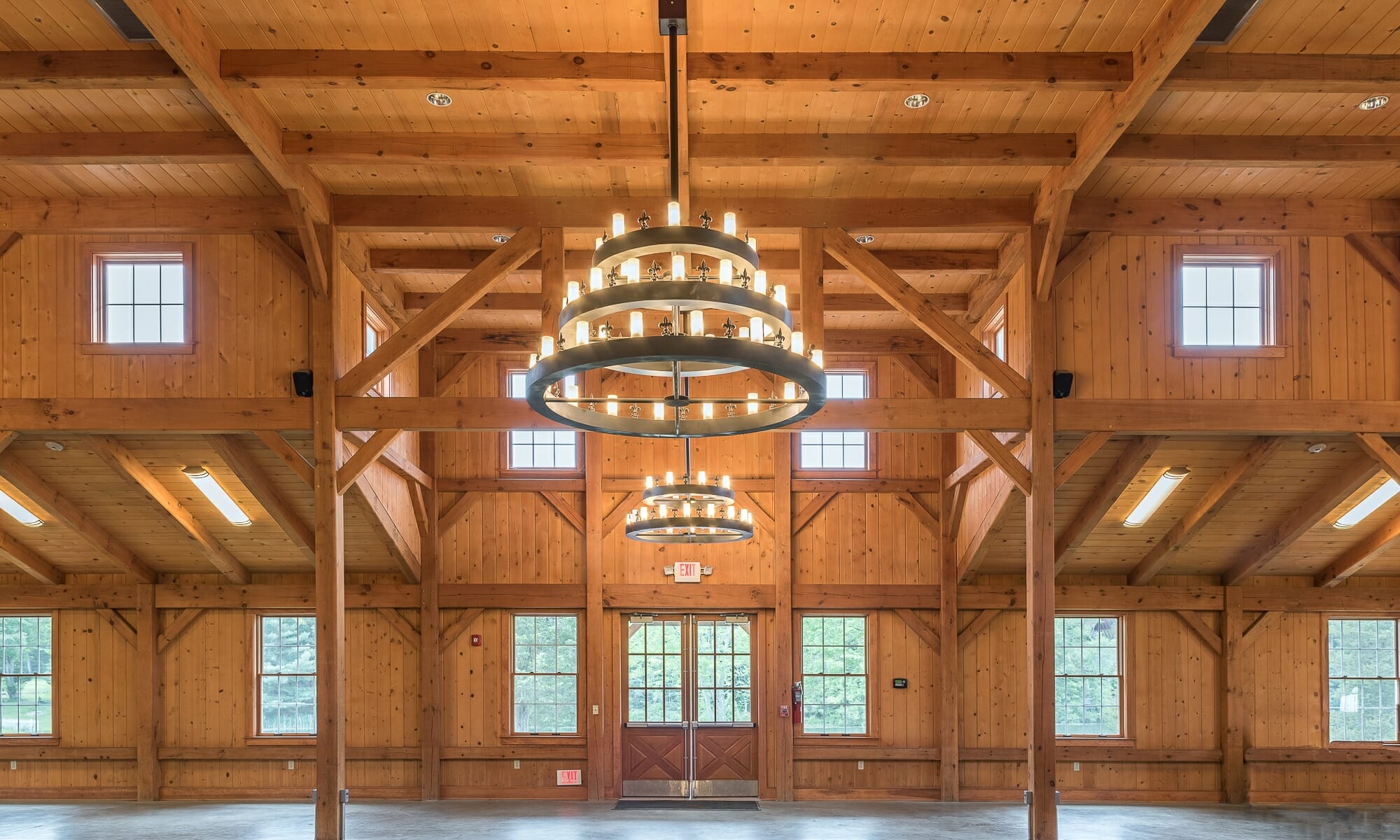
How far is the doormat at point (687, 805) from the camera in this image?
1144 cm

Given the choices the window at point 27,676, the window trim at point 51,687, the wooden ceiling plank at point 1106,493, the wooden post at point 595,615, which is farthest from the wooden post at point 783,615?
the window at point 27,676

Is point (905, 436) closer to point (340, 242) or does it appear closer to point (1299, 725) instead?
point (1299, 725)

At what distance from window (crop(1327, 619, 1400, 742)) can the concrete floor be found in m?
0.94

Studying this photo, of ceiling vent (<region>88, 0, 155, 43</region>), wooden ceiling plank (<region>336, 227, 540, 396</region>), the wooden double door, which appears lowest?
the wooden double door

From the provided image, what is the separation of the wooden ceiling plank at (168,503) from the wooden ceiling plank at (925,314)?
6569mm

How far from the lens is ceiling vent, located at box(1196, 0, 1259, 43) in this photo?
582cm

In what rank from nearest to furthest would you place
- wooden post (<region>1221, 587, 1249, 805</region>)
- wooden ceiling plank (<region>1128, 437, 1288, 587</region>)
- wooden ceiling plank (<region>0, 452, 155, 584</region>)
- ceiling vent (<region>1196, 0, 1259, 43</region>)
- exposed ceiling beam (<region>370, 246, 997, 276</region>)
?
ceiling vent (<region>1196, 0, 1259, 43</region>) → wooden ceiling plank (<region>1128, 437, 1288, 587</region>) → wooden ceiling plank (<region>0, 452, 155, 584</region>) → exposed ceiling beam (<region>370, 246, 997, 276</region>) → wooden post (<region>1221, 587, 1249, 805</region>)

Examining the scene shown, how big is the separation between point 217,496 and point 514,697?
417 centimetres

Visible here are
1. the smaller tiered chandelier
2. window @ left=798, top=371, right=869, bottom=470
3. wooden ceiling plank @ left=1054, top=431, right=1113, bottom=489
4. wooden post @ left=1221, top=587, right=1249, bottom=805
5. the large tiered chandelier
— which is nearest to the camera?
the large tiered chandelier

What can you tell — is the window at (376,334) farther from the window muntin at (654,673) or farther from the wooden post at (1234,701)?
the wooden post at (1234,701)

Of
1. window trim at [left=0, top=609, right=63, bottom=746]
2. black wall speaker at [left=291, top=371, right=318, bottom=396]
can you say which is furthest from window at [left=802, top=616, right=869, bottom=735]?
window trim at [left=0, top=609, right=63, bottom=746]

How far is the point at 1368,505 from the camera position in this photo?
10.2m

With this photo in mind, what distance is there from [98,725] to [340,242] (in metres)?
7.03

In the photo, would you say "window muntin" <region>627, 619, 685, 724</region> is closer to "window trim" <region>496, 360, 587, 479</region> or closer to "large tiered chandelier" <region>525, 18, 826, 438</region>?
"window trim" <region>496, 360, 587, 479</region>
